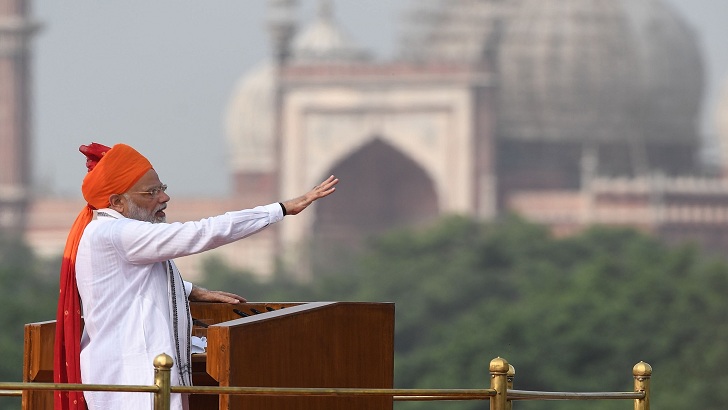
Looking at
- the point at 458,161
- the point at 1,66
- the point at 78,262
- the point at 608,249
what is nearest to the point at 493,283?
the point at 608,249

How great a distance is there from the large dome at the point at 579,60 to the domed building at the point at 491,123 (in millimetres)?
34

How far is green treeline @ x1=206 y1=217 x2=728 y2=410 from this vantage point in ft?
101

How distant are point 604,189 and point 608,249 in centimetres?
525

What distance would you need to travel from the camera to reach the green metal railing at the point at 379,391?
4059mm

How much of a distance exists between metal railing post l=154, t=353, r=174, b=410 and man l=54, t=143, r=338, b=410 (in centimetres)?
30

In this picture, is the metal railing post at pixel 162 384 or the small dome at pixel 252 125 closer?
the metal railing post at pixel 162 384

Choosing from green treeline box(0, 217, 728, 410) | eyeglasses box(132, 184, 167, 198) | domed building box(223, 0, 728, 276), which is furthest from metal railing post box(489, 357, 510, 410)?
domed building box(223, 0, 728, 276)

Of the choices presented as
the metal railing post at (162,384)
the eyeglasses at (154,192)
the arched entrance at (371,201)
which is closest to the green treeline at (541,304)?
the arched entrance at (371,201)

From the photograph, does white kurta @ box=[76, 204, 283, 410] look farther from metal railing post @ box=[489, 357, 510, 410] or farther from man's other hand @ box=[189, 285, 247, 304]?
metal railing post @ box=[489, 357, 510, 410]

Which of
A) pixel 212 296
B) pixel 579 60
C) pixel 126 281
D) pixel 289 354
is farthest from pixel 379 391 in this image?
pixel 579 60

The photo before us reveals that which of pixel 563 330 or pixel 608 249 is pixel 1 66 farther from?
pixel 563 330

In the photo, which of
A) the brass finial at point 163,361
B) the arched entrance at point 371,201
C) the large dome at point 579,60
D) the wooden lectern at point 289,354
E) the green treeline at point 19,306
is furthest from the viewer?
the large dome at point 579,60

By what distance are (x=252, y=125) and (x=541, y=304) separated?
21.2 m

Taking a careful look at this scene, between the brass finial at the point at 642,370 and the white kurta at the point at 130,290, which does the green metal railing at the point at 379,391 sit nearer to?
the brass finial at the point at 642,370
